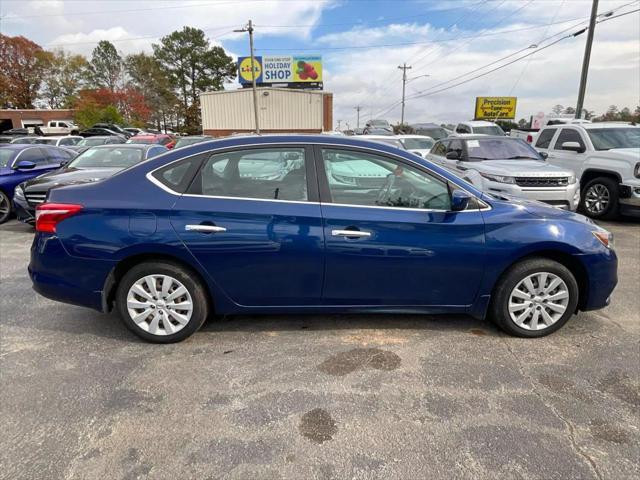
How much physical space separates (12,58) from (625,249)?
235 feet

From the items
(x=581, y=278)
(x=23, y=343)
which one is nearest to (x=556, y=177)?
(x=581, y=278)

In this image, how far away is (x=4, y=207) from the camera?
805 centimetres

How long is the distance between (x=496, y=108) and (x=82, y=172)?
43.9 meters

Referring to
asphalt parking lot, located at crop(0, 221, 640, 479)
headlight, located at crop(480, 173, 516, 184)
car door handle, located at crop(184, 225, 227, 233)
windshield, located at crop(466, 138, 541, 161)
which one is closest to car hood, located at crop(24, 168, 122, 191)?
asphalt parking lot, located at crop(0, 221, 640, 479)

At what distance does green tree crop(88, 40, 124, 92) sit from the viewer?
59.7 metres

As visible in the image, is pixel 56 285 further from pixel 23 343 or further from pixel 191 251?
pixel 191 251

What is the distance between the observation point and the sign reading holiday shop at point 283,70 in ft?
158

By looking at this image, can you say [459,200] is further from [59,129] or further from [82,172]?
[59,129]

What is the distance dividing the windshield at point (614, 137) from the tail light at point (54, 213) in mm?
9149

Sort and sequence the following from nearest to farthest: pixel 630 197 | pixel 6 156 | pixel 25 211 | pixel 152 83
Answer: pixel 25 211 < pixel 630 197 < pixel 6 156 < pixel 152 83

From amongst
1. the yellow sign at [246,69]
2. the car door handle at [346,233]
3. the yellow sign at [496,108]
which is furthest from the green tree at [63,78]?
the car door handle at [346,233]

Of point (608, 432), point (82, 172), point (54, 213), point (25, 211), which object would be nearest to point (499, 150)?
point (608, 432)

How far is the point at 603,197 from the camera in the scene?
794cm

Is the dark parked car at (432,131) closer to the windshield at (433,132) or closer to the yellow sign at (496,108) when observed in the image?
the windshield at (433,132)
